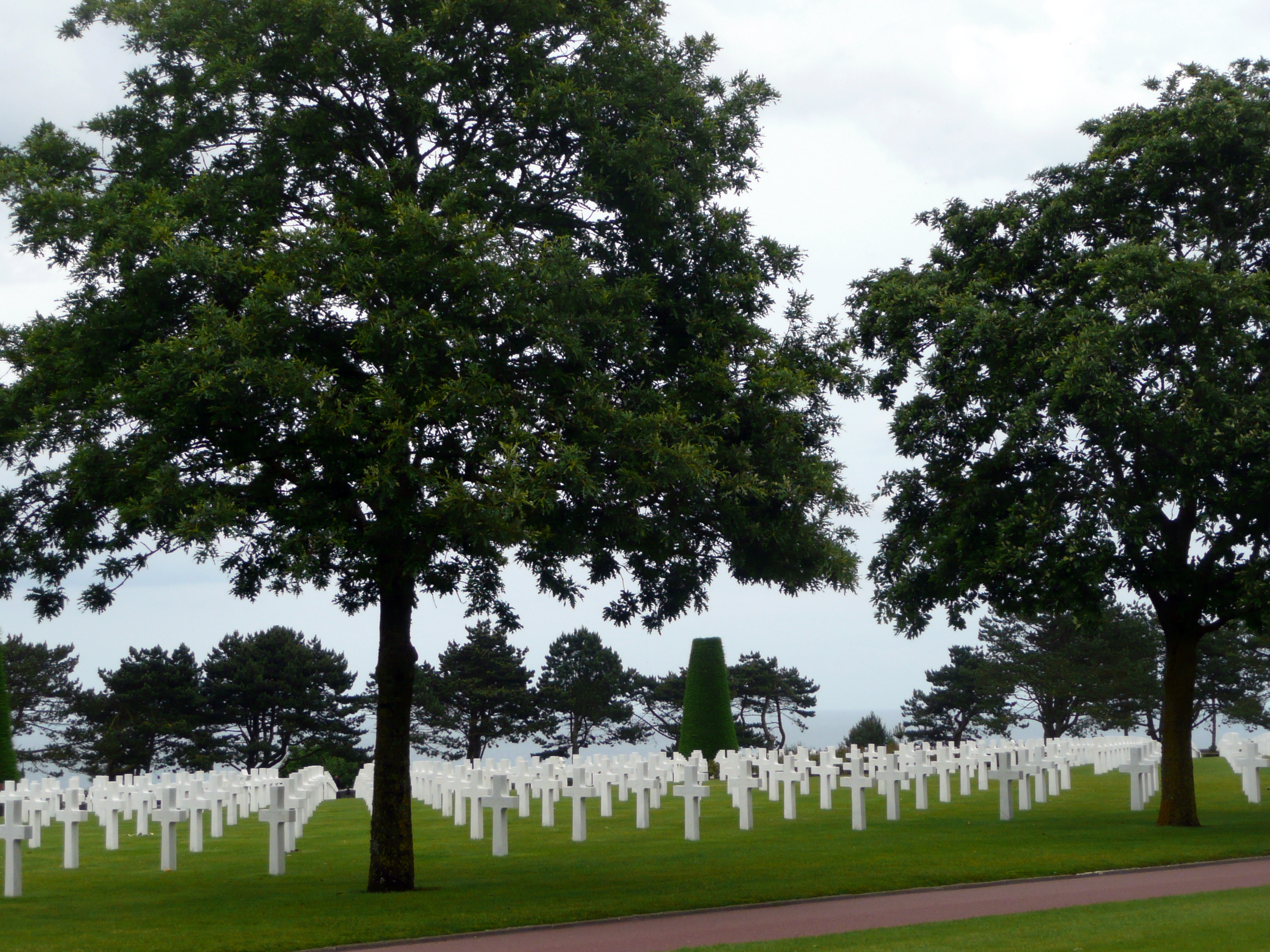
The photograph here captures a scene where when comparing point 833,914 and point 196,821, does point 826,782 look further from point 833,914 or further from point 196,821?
point 833,914

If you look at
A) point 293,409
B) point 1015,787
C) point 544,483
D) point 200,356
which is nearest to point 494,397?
point 544,483

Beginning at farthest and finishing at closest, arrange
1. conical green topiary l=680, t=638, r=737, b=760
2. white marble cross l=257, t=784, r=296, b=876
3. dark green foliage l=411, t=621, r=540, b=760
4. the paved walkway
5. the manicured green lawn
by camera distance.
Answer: dark green foliage l=411, t=621, r=540, b=760 → conical green topiary l=680, t=638, r=737, b=760 → white marble cross l=257, t=784, r=296, b=876 → the paved walkway → the manicured green lawn

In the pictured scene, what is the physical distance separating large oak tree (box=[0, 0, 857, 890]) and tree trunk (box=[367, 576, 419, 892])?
3 centimetres

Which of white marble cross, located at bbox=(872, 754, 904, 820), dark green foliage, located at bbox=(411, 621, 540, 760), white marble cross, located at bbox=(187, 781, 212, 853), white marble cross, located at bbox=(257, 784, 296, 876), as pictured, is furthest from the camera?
dark green foliage, located at bbox=(411, 621, 540, 760)

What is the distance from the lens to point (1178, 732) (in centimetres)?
2008

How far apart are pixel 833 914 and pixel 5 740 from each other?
963 inches

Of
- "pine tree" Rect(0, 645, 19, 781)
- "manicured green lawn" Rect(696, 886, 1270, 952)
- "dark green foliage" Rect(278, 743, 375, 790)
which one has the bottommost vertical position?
"dark green foliage" Rect(278, 743, 375, 790)

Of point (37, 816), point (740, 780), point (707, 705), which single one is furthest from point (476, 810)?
point (707, 705)

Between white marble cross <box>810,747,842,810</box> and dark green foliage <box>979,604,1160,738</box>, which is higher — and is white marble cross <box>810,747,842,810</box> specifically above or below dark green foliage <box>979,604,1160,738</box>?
below

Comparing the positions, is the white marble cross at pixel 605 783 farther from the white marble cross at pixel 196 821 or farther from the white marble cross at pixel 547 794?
the white marble cross at pixel 196 821

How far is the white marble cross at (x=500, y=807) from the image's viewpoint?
54.9ft

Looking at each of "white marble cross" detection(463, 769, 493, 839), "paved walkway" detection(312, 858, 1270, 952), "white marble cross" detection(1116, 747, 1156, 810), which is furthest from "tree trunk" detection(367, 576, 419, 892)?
"white marble cross" detection(1116, 747, 1156, 810)

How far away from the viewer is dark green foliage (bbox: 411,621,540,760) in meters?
52.9

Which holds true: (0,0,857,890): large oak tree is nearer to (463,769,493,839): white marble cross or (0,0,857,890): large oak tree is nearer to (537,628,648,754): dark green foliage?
(463,769,493,839): white marble cross
